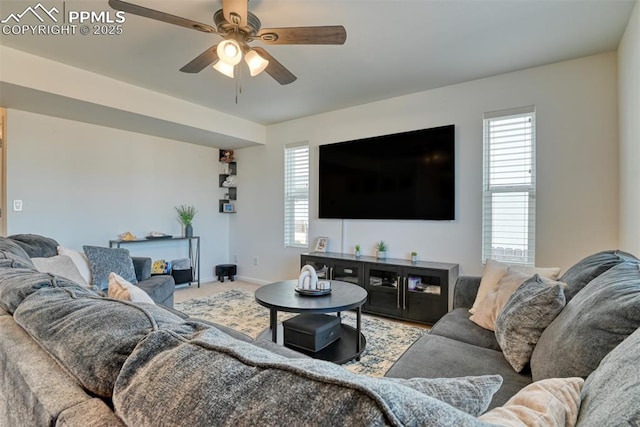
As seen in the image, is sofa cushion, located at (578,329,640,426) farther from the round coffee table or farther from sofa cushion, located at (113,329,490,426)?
the round coffee table

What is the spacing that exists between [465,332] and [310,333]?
102cm

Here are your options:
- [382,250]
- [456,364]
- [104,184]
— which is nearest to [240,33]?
[456,364]

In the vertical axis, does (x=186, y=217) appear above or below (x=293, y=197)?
below

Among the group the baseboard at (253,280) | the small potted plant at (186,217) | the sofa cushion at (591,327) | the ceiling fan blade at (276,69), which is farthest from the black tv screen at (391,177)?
the sofa cushion at (591,327)

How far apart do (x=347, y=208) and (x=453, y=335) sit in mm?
2429

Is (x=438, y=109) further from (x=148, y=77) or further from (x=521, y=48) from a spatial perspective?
(x=148, y=77)

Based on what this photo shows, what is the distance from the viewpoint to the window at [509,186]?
2.98 m

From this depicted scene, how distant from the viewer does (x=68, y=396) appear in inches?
22.5

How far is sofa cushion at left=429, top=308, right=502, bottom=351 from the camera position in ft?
5.55

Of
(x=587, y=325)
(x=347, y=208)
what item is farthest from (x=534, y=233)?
(x=587, y=325)

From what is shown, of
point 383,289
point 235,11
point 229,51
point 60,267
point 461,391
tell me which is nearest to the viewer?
point 461,391

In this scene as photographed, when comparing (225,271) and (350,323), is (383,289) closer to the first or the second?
(350,323)

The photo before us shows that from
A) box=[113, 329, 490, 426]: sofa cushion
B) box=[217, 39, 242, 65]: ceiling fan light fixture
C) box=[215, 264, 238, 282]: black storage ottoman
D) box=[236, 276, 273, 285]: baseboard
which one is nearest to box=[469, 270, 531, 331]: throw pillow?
box=[113, 329, 490, 426]: sofa cushion

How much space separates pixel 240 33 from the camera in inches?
81.5
